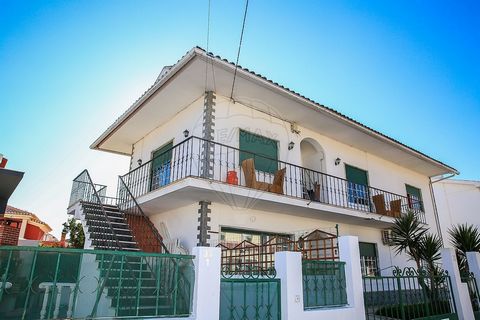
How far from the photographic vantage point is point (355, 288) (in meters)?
5.39

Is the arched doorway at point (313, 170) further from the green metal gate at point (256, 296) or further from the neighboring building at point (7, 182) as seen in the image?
the neighboring building at point (7, 182)

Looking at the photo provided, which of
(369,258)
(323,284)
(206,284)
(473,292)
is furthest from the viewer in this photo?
(369,258)

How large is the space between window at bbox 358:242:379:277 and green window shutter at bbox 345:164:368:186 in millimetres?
2448

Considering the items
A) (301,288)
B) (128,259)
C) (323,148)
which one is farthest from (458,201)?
(128,259)

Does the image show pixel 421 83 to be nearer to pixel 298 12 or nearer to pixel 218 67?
pixel 298 12

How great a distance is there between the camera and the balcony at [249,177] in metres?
8.42

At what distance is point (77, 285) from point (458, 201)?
75.2 feet

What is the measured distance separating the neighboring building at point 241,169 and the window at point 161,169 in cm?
6

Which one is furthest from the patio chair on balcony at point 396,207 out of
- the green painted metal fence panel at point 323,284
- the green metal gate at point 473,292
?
the green painted metal fence panel at point 323,284

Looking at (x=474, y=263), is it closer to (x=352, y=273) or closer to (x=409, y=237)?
(x=409, y=237)

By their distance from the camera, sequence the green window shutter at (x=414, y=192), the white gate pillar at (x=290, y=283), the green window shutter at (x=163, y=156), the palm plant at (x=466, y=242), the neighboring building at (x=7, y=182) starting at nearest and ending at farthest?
1. the white gate pillar at (x=290, y=283)
2. the neighboring building at (x=7, y=182)
3. the palm plant at (x=466, y=242)
4. the green window shutter at (x=163, y=156)
5. the green window shutter at (x=414, y=192)

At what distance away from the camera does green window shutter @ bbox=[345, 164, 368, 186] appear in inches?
497

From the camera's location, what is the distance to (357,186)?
41.7 ft

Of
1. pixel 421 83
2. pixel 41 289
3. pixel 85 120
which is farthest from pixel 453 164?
pixel 41 289
